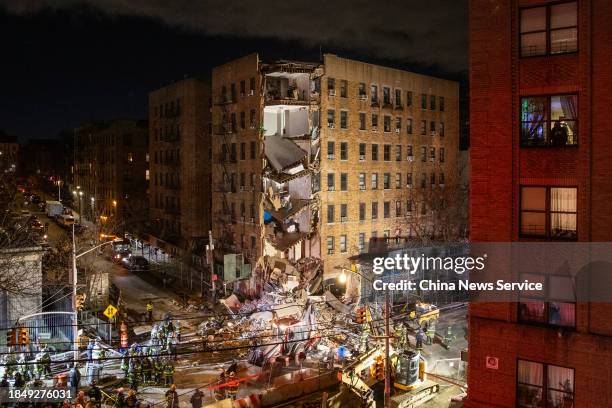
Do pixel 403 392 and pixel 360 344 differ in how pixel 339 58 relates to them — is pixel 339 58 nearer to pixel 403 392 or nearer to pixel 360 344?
pixel 360 344

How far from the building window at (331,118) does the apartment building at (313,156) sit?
0.28ft

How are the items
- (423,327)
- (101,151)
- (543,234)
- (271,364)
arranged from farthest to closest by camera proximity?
(101,151)
(423,327)
(271,364)
(543,234)

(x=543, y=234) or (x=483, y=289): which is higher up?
(x=543, y=234)

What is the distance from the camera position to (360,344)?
92.4 ft

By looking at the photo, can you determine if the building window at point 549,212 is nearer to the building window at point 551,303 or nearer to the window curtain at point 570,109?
the building window at point 551,303

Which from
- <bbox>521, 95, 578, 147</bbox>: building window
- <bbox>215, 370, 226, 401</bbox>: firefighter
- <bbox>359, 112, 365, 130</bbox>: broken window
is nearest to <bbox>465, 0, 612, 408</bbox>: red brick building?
<bbox>521, 95, 578, 147</bbox>: building window

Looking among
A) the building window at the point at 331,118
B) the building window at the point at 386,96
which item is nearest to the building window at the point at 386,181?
the building window at the point at 386,96

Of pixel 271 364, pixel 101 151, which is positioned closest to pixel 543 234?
pixel 271 364

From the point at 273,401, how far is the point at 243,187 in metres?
27.5

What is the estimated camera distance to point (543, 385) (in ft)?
55.6

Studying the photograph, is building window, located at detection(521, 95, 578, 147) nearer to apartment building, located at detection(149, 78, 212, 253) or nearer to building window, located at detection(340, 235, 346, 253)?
building window, located at detection(340, 235, 346, 253)

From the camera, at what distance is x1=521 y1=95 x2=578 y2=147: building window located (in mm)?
16828

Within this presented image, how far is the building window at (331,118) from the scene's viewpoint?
46.7 m

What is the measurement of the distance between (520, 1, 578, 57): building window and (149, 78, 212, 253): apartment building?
44.6 metres
